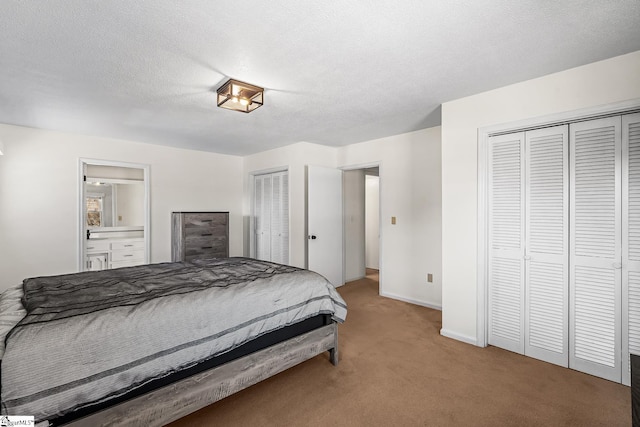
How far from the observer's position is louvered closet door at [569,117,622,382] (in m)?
2.21

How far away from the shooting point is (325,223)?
4820mm

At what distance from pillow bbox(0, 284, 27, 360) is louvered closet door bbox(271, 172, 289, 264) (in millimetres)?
3217

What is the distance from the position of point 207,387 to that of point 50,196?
3870mm

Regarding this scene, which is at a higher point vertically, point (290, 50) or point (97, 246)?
point (290, 50)

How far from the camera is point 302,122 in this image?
369cm

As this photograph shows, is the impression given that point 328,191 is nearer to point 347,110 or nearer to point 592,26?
point 347,110

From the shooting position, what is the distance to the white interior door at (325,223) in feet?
15.2

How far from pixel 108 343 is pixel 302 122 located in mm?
2987

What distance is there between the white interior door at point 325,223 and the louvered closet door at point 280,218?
1.49 feet

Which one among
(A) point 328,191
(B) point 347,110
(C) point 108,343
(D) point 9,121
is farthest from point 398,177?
(D) point 9,121

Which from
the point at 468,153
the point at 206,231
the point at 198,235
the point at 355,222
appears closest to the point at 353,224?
the point at 355,222

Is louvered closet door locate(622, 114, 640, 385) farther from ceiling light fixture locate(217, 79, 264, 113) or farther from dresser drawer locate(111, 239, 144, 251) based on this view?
dresser drawer locate(111, 239, 144, 251)

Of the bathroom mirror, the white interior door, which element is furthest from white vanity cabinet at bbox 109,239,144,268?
the white interior door

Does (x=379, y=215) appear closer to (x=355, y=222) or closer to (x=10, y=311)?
(x=355, y=222)
